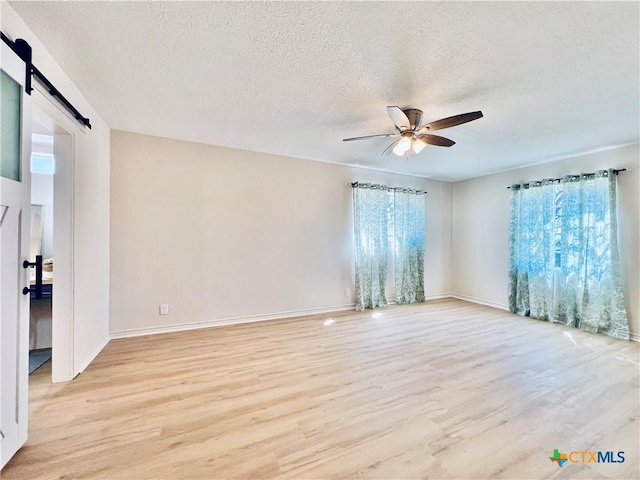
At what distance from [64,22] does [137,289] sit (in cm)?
249

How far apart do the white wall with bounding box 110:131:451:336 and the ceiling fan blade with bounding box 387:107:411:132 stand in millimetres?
1917

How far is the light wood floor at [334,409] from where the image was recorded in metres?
1.34

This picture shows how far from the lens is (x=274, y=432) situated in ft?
5.13

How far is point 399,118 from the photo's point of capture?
2105mm

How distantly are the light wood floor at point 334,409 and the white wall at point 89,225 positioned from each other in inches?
10.4

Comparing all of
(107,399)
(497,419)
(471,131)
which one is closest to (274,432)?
(107,399)

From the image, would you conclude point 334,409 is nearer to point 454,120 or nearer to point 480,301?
point 454,120

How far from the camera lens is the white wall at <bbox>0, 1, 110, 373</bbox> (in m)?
2.10

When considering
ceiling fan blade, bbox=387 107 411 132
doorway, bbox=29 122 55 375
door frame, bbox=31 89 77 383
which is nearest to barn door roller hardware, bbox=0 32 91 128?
door frame, bbox=31 89 77 383

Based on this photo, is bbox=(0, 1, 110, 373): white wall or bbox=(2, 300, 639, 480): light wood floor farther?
bbox=(0, 1, 110, 373): white wall

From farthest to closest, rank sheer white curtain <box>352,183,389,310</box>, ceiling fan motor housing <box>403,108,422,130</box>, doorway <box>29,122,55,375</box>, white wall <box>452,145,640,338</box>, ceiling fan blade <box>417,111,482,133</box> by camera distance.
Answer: sheer white curtain <box>352,183,389,310</box>, white wall <box>452,145,640,338</box>, doorway <box>29,122,55,375</box>, ceiling fan motor housing <box>403,108,422,130</box>, ceiling fan blade <box>417,111,482,133</box>

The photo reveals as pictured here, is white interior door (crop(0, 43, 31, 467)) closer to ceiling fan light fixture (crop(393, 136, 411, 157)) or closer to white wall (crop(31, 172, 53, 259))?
white wall (crop(31, 172, 53, 259))

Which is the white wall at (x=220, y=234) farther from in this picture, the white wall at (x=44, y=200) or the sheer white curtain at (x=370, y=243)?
the white wall at (x=44, y=200)

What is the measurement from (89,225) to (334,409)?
263 cm
